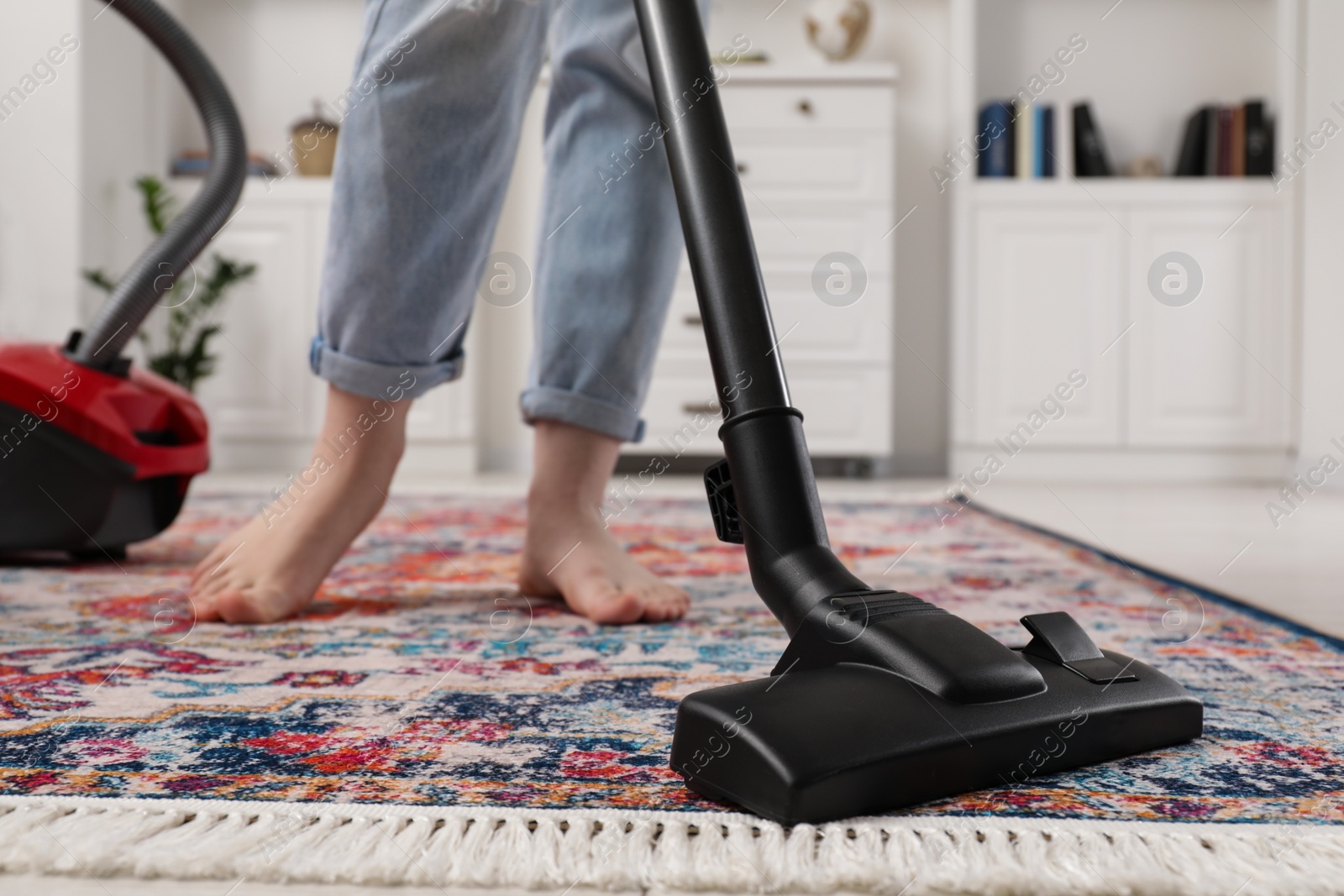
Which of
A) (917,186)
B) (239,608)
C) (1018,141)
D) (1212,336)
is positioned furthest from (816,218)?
(239,608)

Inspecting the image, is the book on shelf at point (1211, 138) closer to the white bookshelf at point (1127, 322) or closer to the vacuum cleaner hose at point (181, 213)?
the white bookshelf at point (1127, 322)

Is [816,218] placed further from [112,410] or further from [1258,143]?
[112,410]

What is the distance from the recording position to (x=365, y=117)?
30.0 inches

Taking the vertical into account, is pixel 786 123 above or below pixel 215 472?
above

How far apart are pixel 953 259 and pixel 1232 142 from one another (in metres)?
0.92

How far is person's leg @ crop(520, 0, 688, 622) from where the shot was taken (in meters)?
0.85

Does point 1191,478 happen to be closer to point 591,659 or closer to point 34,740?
point 591,659

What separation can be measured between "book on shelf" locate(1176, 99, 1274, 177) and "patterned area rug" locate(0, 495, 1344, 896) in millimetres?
2732

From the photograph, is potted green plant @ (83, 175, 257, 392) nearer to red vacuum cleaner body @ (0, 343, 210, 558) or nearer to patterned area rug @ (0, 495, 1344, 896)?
red vacuum cleaner body @ (0, 343, 210, 558)

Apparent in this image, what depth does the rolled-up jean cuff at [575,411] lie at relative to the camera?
86cm

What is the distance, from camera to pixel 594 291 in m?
0.85

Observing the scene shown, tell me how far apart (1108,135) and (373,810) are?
3564 millimetres

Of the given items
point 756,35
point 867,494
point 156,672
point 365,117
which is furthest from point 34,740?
point 756,35

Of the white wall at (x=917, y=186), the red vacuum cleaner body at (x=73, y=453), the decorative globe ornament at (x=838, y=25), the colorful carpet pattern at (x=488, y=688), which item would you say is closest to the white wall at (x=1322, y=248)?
the white wall at (x=917, y=186)
